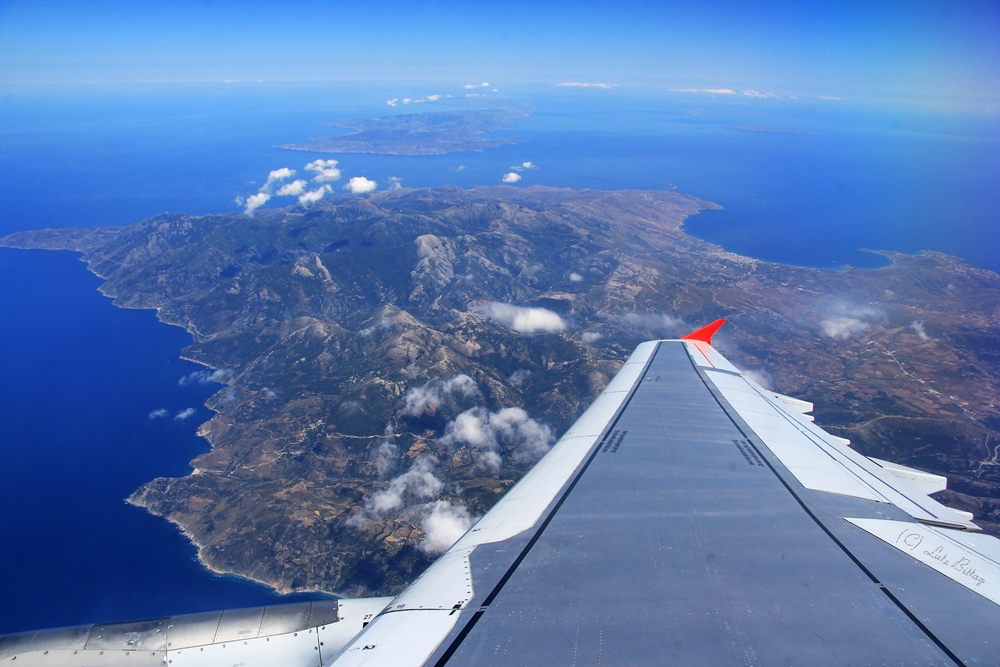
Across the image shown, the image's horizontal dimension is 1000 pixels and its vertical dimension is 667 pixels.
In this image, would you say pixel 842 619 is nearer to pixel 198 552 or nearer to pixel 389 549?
pixel 389 549

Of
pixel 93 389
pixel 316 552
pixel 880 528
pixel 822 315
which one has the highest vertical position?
pixel 880 528

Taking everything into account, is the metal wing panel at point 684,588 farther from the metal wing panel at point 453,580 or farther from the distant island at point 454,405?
the distant island at point 454,405

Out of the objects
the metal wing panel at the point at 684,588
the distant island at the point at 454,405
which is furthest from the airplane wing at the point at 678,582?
the distant island at the point at 454,405

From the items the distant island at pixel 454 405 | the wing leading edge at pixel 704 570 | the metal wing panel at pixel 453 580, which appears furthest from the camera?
the distant island at pixel 454 405

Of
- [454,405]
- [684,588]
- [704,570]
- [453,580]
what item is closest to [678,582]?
[684,588]

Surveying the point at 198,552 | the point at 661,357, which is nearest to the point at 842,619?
the point at 661,357

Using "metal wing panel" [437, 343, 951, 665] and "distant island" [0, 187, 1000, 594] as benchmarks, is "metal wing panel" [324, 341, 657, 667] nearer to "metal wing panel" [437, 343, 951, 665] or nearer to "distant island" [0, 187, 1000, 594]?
"metal wing panel" [437, 343, 951, 665]

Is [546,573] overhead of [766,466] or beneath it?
overhead
